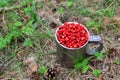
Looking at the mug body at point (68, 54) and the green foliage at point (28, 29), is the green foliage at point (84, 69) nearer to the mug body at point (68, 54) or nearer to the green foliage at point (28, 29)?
the mug body at point (68, 54)

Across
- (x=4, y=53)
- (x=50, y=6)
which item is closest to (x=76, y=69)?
(x=4, y=53)

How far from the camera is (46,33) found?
1.95 meters

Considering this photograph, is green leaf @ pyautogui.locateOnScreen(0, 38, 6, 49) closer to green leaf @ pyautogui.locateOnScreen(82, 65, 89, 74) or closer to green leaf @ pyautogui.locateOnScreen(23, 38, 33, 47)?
green leaf @ pyautogui.locateOnScreen(23, 38, 33, 47)

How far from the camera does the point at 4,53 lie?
6.09 ft

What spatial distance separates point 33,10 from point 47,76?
0.62 m

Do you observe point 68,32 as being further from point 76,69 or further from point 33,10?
point 33,10

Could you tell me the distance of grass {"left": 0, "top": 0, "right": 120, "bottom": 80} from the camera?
1760mm

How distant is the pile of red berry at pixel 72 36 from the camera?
5.21 ft

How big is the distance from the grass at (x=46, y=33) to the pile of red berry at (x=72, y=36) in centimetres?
18

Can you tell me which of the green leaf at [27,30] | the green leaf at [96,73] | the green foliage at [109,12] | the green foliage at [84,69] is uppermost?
the green foliage at [109,12]

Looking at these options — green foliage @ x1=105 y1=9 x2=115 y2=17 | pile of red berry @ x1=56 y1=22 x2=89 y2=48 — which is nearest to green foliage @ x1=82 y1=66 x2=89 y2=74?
pile of red berry @ x1=56 y1=22 x2=89 y2=48

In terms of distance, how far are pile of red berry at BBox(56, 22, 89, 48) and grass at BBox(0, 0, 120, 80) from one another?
18 centimetres

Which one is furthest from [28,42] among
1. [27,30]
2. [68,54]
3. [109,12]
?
[109,12]

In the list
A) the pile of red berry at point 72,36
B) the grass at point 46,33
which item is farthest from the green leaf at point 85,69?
the pile of red berry at point 72,36
